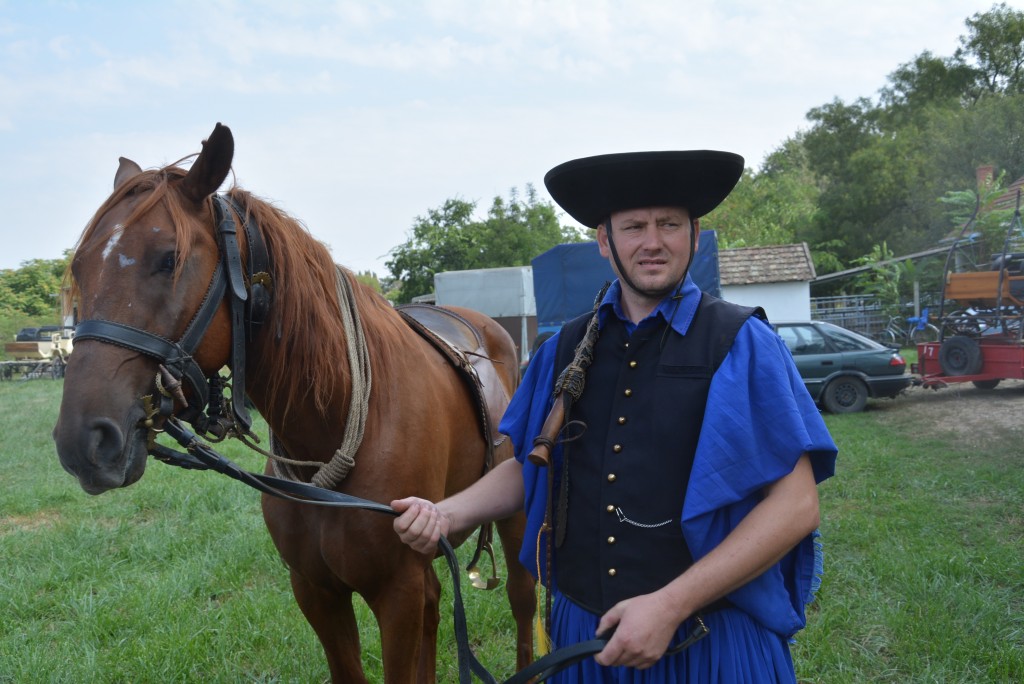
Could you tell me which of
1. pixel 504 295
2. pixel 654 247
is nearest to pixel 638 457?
pixel 654 247

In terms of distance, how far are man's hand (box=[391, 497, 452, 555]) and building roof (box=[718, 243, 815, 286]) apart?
1760cm

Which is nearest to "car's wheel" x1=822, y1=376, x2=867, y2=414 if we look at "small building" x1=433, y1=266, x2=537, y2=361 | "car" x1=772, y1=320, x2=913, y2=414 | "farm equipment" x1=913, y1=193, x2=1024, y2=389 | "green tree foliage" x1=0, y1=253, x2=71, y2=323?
"car" x1=772, y1=320, x2=913, y2=414

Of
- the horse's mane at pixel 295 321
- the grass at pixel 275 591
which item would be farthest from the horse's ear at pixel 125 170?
the grass at pixel 275 591

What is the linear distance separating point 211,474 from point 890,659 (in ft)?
22.1

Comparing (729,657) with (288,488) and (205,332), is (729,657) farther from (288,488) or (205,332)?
(205,332)

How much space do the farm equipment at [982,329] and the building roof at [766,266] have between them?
645 cm

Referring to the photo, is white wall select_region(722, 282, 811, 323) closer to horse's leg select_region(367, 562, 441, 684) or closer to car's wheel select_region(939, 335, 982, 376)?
car's wheel select_region(939, 335, 982, 376)

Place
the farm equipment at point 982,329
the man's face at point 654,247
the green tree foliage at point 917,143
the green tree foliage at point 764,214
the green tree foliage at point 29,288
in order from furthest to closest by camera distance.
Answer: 1. the green tree foliage at point 29,288
2. the green tree foliage at point 764,214
3. the green tree foliage at point 917,143
4. the farm equipment at point 982,329
5. the man's face at point 654,247

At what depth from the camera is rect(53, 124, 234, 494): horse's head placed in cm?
175

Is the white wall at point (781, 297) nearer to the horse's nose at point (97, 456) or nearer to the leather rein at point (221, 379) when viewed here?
the leather rein at point (221, 379)

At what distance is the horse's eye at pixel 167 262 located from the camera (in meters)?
1.91

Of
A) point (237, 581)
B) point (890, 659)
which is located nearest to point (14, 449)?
point (237, 581)

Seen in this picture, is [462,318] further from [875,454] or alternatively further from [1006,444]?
[1006,444]

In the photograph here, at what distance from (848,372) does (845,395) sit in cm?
38
